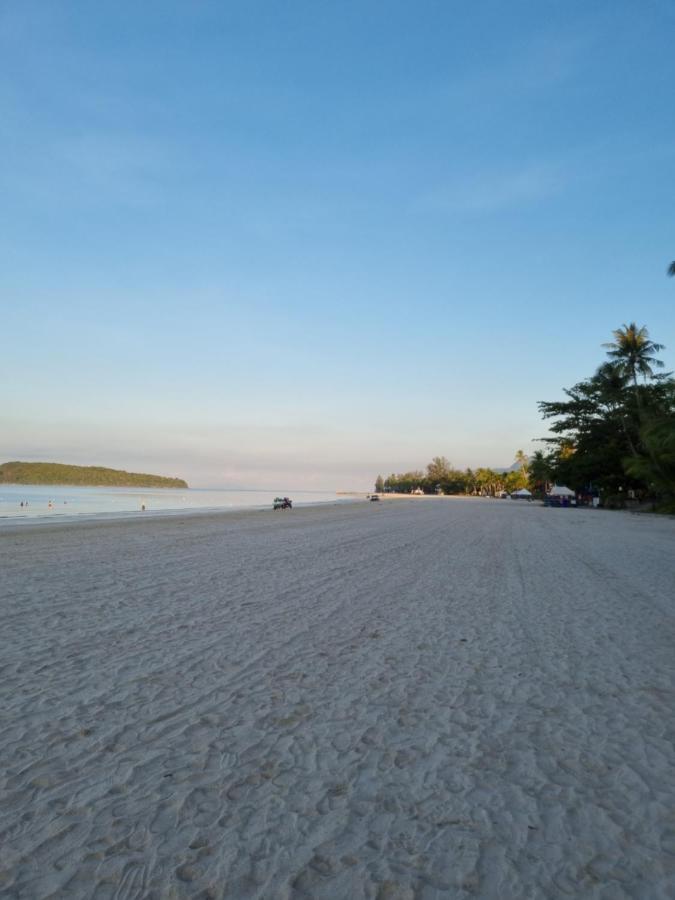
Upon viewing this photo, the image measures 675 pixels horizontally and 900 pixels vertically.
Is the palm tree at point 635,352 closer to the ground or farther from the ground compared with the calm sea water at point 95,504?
farther from the ground

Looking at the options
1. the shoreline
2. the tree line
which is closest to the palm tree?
the tree line

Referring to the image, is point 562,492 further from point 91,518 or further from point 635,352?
point 91,518

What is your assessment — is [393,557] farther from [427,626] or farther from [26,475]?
[26,475]

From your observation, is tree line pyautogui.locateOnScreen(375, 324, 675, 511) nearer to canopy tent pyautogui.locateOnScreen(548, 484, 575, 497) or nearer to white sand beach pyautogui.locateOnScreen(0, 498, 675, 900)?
canopy tent pyautogui.locateOnScreen(548, 484, 575, 497)

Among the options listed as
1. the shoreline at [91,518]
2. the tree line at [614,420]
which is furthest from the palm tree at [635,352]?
the shoreline at [91,518]

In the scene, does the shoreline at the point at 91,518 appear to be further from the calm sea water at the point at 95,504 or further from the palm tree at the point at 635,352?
the palm tree at the point at 635,352

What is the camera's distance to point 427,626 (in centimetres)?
605

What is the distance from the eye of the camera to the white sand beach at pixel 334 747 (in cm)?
224

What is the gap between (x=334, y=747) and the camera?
3.22 metres

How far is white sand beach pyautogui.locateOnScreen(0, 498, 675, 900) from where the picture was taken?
2.24 metres

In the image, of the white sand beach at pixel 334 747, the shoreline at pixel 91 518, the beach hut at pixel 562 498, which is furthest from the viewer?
the beach hut at pixel 562 498

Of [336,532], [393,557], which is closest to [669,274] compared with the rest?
[336,532]

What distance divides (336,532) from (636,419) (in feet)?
109

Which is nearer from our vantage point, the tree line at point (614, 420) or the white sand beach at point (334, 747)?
the white sand beach at point (334, 747)
